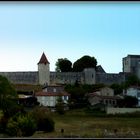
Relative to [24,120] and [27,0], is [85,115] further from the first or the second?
[27,0]

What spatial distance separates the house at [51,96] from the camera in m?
24.7

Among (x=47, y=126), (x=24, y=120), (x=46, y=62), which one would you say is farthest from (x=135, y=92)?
(x=24, y=120)

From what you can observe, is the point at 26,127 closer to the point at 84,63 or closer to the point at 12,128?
the point at 12,128

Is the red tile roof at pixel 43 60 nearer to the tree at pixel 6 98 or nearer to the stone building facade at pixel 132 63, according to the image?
the stone building facade at pixel 132 63

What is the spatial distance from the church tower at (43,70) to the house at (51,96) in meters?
6.69

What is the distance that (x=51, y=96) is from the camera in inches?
1007

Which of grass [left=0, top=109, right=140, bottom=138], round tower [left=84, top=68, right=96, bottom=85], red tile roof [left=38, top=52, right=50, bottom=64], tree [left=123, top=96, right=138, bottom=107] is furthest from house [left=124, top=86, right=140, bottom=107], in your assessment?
red tile roof [left=38, top=52, right=50, bottom=64]

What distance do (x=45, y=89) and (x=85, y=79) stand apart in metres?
7.45

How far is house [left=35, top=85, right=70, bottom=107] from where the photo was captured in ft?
80.9

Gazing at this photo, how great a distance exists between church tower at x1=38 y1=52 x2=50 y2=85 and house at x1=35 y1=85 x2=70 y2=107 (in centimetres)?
669

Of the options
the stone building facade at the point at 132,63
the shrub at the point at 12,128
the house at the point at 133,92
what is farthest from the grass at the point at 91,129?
the stone building facade at the point at 132,63

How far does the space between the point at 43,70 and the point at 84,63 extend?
3195mm

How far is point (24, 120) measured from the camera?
8.95 meters

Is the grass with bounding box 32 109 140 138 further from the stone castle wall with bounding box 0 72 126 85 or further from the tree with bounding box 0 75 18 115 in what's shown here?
the stone castle wall with bounding box 0 72 126 85
